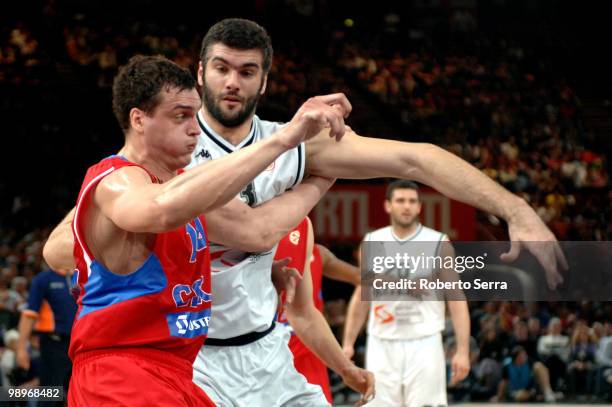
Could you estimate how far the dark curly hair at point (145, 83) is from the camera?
312 cm

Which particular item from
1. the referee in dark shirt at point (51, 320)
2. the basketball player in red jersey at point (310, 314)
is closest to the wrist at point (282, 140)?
the basketball player in red jersey at point (310, 314)

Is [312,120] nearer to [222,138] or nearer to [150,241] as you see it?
[150,241]

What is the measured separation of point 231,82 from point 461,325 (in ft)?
15.2

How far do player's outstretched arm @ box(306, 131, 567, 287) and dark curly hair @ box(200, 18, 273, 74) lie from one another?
0.45 metres

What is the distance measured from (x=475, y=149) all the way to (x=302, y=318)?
1306 cm

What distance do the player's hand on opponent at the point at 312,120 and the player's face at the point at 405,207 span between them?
5341 millimetres

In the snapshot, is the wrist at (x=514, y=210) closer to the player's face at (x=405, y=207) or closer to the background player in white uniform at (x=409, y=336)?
the background player in white uniform at (x=409, y=336)

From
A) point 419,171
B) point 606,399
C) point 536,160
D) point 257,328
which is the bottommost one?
point 606,399

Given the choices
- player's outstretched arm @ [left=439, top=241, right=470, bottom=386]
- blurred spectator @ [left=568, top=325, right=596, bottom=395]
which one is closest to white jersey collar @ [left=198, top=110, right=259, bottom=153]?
player's outstretched arm @ [left=439, top=241, right=470, bottom=386]

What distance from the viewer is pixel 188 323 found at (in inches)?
125

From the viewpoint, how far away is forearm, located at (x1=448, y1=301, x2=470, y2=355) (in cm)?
790

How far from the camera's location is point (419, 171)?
3674 mm

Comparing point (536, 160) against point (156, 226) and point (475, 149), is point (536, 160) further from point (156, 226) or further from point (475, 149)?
point (156, 226)

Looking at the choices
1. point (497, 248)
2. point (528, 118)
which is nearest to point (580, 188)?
point (528, 118)
